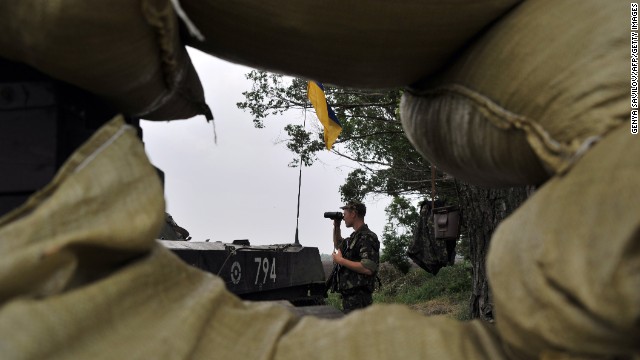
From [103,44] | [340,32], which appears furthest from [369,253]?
[103,44]

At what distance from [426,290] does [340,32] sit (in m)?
13.8

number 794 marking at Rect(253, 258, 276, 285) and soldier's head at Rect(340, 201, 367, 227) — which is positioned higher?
soldier's head at Rect(340, 201, 367, 227)

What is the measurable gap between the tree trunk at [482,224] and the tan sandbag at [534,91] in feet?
9.79

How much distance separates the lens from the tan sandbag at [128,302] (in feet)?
1.98

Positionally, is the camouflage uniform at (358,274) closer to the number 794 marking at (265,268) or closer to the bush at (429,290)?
the number 794 marking at (265,268)

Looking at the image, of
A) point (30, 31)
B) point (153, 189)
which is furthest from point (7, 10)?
point (153, 189)

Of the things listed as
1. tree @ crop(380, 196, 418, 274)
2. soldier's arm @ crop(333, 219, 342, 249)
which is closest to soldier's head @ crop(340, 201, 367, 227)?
soldier's arm @ crop(333, 219, 342, 249)

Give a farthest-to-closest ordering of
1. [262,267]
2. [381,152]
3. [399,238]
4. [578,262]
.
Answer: [399,238], [381,152], [262,267], [578,262]

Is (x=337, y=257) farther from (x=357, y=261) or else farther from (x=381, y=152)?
(x=381, y=152)

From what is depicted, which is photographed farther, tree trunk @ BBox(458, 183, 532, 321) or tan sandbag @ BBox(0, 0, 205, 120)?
tree trunk @ BBox(458, 183, 532, 321)

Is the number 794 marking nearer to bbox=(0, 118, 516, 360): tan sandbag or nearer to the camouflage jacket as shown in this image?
the camouflage jacket

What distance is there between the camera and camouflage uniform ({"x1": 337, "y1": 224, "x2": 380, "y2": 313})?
562 cm

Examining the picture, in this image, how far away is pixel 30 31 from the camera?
0.75 meters

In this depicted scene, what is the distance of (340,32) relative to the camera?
34.1 inches
